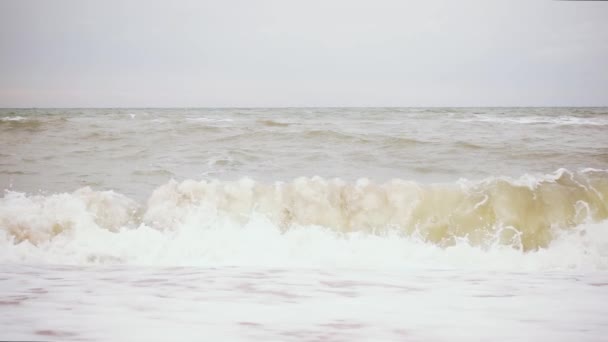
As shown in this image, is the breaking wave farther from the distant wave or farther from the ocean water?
the distant wave

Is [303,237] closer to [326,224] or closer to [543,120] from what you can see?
[326,224]

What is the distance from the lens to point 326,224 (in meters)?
2.60

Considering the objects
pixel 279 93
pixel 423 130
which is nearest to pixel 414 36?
pixel 423 130

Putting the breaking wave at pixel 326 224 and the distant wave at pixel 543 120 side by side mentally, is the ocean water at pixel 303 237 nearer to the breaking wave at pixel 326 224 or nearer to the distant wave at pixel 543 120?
the breaking wave at pixel 326 224

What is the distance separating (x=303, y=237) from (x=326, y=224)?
0.23 metres

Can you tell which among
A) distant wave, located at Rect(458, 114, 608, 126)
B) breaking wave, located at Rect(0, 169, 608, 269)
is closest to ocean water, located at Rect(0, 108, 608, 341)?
breaking wave, located at Rect(0, 169, 608, 269)

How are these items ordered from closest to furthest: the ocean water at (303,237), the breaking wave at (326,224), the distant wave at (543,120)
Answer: the ocean water at (303,237)
the breaking wave at (326,224)
the distant wave at (543,120)

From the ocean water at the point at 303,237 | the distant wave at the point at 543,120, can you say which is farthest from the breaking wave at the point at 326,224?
the distant wave at the point at 543,120

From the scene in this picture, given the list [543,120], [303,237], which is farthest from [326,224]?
[543,120]

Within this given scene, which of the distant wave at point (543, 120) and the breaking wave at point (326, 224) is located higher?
the distant wave at point (543, 120)

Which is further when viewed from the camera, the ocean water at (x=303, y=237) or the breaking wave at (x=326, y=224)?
the breaking wave at (x=326, y=224)

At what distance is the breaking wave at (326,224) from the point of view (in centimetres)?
216

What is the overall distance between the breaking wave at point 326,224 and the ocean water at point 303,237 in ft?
0.04

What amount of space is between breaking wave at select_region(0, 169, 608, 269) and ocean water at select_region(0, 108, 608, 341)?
0.01 metres
